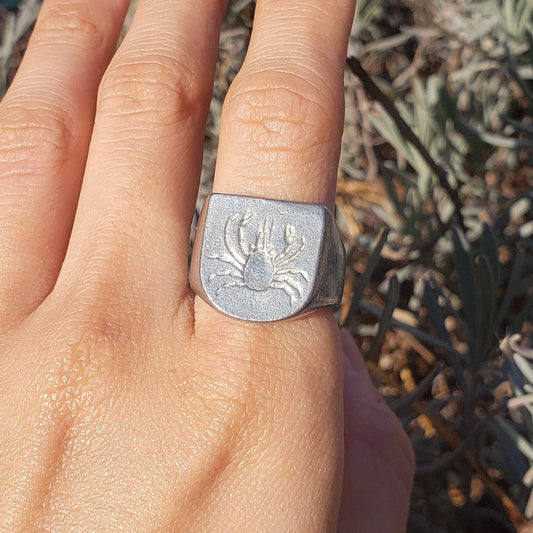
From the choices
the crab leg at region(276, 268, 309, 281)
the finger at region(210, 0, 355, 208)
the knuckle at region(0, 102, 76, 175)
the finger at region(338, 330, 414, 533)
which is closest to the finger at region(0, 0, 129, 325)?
the knuckle at region(0, 102, 76, 175)

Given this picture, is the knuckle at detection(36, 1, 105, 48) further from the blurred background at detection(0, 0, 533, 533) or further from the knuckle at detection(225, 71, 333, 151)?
the knuckle at detection(225, 71, 333, 151)

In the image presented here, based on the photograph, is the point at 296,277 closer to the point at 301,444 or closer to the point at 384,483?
the point at 301,444

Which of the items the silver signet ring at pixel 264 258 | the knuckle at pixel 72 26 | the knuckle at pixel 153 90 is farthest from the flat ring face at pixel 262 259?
the knuckle at pixel 72 26

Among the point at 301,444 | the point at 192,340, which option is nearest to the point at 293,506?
the point at 301,444

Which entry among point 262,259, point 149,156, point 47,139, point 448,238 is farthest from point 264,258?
point 448,238

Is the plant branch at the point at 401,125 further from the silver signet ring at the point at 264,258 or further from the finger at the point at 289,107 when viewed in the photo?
the silver signet ring at the point at 264,258
